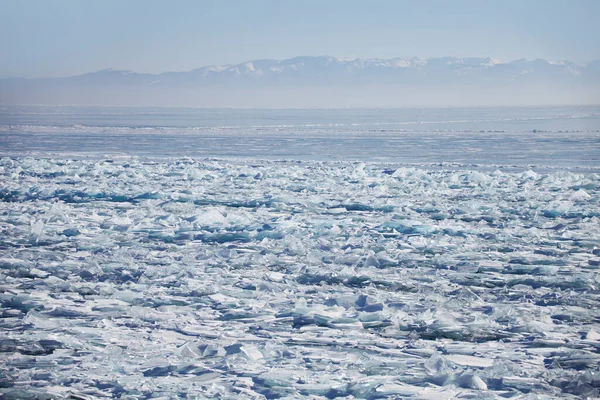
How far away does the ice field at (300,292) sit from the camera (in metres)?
3.38

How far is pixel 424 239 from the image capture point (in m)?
6.73

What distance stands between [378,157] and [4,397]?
15.5 meters

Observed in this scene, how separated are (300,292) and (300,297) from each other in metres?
0.15

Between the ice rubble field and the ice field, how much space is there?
0.06ft

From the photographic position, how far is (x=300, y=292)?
4.96 m

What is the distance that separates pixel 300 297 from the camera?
190 inches

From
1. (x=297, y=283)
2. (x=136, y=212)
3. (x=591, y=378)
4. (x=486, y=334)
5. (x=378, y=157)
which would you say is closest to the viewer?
(x=591, y=378)

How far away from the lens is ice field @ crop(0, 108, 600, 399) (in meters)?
3.38

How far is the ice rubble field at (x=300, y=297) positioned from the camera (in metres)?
3.37

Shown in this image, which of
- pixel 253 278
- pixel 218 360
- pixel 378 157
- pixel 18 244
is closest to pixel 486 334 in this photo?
pixel 218 360

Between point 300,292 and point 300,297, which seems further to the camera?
point 300,292

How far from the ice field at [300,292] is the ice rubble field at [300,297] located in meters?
0.02

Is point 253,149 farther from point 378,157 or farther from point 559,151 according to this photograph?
point 559,151

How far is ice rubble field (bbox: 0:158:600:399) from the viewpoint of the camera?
3.37 m
